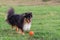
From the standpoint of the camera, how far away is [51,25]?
1152cm

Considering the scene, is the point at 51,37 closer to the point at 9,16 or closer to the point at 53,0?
the point at 9,16

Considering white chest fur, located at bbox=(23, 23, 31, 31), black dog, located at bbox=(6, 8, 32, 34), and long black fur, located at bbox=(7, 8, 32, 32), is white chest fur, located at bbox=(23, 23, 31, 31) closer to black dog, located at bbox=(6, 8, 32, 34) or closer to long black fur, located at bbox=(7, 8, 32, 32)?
black dog, located at bbox=(6, 8, 32, 34)

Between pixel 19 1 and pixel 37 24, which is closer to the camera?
pixel 37 24

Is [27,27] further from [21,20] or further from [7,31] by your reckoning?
[7,31]

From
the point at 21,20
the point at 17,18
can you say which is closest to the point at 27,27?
the point at 21,20

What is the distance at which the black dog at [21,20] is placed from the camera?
9.43 meters

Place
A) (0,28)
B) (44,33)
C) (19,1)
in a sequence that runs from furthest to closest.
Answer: (19,1)
(0,28)
(44,33)

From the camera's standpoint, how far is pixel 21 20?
32.1 ft

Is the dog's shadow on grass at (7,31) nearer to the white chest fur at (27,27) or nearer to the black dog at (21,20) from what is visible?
the black dog at (21,20)

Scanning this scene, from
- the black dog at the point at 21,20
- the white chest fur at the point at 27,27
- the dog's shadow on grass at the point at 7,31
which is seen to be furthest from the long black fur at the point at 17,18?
the dog's shadow on grass at the point at 7,31

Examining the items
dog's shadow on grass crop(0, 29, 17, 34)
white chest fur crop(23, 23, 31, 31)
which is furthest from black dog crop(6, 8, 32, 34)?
dog's shadow on grass crop(0, 29, 17, 34)

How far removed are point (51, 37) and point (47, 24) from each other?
320 cm

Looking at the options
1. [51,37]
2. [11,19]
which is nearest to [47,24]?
[11,19]

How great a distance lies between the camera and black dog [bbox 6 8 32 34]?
9.43 meters
